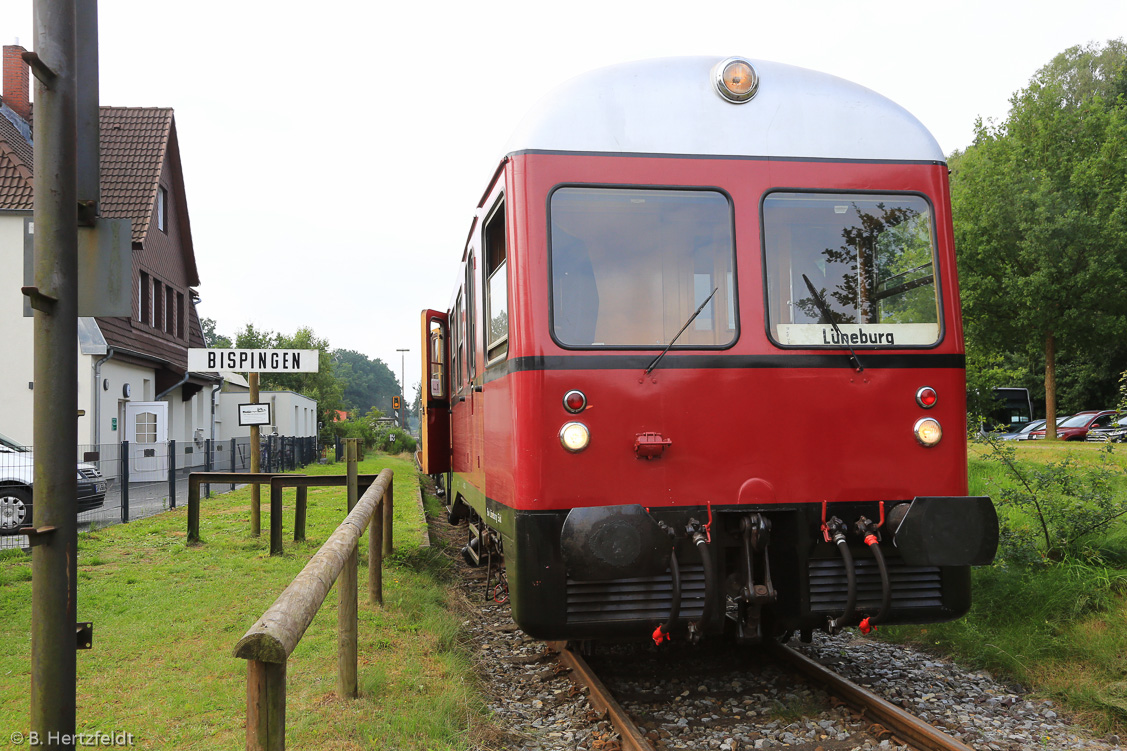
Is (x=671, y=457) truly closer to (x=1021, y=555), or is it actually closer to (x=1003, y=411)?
(x=1021, y=555)

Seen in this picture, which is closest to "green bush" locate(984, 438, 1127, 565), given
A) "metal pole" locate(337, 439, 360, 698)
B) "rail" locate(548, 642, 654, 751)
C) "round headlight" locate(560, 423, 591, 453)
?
"rail" locate(548, 642, 654, 751)

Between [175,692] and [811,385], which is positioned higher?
[811,385]

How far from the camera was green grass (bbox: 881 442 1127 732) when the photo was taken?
15.5 feet

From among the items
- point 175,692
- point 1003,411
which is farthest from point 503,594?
point 1003,411

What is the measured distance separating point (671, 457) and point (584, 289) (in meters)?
0.96

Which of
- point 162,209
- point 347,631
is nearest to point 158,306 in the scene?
point 162,209

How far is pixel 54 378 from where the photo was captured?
2684 millimetres

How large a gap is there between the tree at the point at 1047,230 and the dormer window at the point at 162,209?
24.1 meters

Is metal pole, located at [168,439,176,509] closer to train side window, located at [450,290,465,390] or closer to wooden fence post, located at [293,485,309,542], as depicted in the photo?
wooden fence post, located at [293,485,309,542]

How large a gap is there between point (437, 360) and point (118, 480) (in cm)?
745

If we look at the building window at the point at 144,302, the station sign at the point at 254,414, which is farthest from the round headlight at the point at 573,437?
the building window at the point at 144,302

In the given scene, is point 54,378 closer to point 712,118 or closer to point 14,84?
point 712,118

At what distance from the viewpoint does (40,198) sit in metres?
2.73

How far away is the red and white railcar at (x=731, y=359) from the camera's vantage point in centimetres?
423
